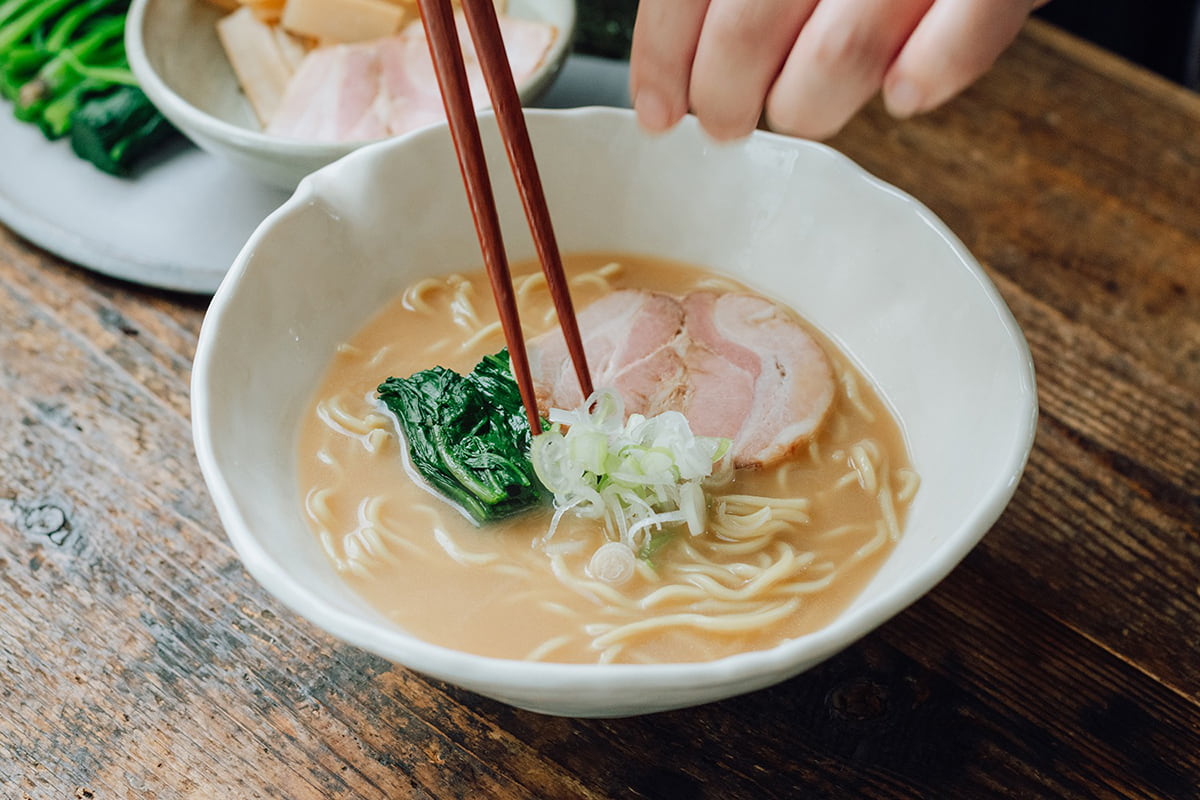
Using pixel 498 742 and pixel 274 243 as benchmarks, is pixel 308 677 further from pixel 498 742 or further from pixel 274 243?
pixel 274 243

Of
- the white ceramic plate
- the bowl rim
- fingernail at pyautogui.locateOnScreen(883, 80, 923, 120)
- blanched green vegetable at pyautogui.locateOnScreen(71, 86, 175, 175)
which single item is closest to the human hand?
fingernail at pyautogui.locateOnScreen(883, 80, 923, 120)

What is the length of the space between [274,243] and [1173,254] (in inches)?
87.2

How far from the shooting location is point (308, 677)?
6.20 ft

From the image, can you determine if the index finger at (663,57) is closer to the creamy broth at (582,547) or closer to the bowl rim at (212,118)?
the creamy broth at (582,547)

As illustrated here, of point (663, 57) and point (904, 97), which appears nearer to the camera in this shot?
point (904, 97)

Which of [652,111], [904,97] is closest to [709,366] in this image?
[652,111]

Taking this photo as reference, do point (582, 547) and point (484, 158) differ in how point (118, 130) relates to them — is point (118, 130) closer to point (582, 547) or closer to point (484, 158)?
point (484, 158)

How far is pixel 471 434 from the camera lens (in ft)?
6.70

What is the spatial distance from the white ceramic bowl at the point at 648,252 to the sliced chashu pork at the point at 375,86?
569 mm

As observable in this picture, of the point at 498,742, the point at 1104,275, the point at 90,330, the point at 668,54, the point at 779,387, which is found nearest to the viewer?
the point at 668,54

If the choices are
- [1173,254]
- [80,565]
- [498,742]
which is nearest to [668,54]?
[498,742]

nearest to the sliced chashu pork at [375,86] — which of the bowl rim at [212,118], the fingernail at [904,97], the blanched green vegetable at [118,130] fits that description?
the bowl rim at [212,118]

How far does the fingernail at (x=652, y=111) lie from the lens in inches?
69.9

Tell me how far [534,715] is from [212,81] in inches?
84.3
